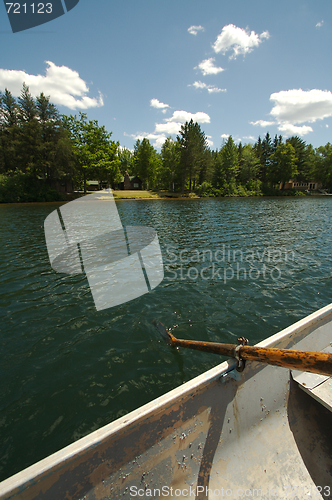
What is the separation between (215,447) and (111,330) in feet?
12.4

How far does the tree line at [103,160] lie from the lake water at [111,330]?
28721 millimetres

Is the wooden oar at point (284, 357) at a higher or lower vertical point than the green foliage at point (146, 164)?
lower

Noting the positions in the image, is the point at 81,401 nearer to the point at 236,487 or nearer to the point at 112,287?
the point at 236,487

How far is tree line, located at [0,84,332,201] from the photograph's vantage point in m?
52.8

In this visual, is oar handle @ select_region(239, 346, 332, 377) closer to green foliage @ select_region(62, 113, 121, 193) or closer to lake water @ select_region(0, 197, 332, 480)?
lake water @ select_region(0, 197, 332, 480)

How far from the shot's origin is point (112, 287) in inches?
321

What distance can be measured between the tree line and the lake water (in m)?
28.7

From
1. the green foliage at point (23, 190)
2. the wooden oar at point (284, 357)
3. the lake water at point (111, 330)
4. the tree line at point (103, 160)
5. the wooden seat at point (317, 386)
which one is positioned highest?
the tree line at point (103, 160)

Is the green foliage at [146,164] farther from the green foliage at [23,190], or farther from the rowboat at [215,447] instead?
the rowboat at [215,447]

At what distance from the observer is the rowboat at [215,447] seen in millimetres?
1923

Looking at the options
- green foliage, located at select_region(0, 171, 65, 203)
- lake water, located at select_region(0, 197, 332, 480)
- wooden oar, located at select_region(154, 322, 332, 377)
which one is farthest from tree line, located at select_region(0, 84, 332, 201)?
wooden oar, located at select_region(154, 322, 332, 377)

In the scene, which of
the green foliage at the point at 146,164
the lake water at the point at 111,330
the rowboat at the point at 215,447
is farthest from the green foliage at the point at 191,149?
the rowboat at the point at 215,447

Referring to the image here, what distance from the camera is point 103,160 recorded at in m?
63.7

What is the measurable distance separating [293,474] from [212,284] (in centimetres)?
582
